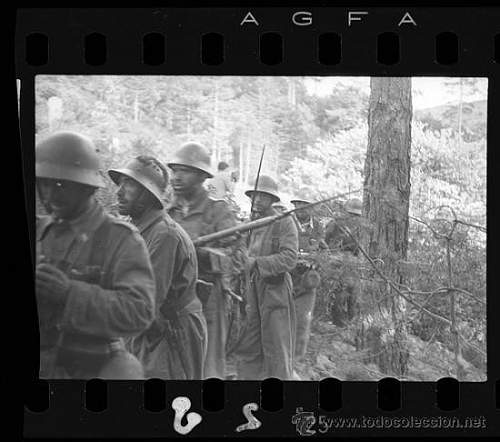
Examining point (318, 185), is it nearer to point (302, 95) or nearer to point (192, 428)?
point (302, 95)

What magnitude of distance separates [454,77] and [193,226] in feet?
6.46

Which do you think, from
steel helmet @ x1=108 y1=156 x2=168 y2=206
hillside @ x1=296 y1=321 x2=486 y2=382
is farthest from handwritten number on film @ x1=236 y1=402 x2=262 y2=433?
steel helmet @ x1=108 y1=156 x2=168 y2=206

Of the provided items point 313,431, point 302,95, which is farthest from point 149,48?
point 313,431

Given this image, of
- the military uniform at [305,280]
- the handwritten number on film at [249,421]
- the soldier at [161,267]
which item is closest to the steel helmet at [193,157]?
the soldier at [161,267]

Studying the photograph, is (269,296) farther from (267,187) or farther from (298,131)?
(298,131)

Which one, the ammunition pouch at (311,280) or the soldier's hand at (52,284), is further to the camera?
the ammunition pouch at (311,280)

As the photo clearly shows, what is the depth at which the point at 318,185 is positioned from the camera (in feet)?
33.8

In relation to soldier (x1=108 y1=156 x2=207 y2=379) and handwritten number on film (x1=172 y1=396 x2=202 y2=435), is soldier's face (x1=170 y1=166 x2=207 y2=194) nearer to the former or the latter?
soldier (x1=108 y1=156 x2=207 y2=379)

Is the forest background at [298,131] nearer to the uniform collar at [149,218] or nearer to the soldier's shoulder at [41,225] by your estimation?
the uniform collar at [149,218]

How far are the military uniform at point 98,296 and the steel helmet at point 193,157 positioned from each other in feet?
1.81

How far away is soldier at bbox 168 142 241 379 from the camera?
10289 millimetres

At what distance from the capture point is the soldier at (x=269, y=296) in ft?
33.8

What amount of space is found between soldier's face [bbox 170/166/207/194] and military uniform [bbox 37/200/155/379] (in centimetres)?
41

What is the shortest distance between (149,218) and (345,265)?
133 cm
